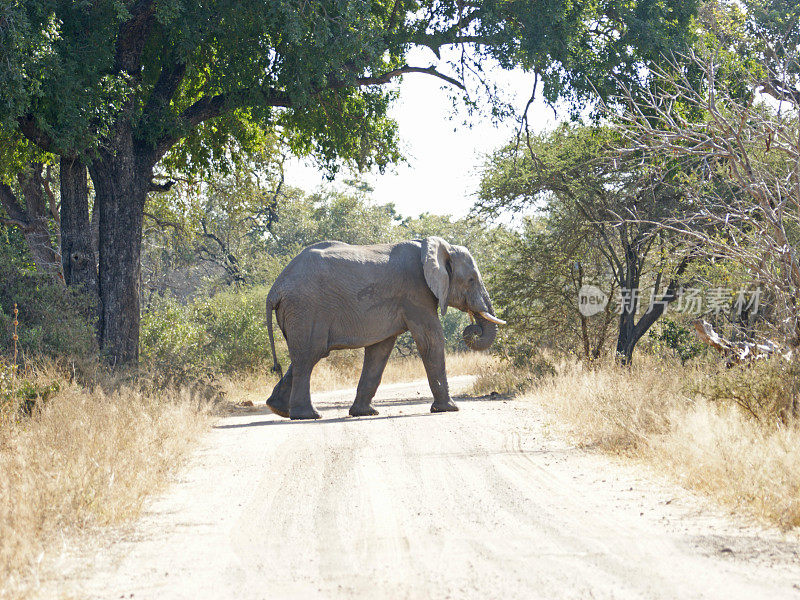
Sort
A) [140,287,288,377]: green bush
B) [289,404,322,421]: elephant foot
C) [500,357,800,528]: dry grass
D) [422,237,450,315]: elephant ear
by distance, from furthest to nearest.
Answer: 1. [140,287,288,377]: green bush
2. [422,237,450,315]: elephant ear
3. [289,404,322,421]: elephant foot
4. [500,357,800,528]: dry grass

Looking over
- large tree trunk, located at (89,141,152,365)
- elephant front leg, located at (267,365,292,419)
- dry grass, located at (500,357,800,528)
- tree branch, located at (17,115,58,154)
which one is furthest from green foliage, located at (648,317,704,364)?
tree branch, located at (17,115,58,154)

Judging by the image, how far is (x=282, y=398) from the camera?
13688 mm

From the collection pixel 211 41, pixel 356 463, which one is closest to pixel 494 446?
pixel 356 463

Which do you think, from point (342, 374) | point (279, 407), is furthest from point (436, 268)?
point (342, 374)

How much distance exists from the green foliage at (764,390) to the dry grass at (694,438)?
0.35 feet

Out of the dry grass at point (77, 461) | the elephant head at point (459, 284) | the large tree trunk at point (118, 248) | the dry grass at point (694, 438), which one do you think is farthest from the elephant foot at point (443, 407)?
the large tree trunk at point (118, 248)

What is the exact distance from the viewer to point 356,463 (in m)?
8.28

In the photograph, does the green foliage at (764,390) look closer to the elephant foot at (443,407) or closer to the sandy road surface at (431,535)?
the sandy road surface at (431,535)

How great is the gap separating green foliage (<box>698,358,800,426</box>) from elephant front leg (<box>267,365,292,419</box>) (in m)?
6.69

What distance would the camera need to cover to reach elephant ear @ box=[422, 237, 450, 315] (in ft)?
43.5

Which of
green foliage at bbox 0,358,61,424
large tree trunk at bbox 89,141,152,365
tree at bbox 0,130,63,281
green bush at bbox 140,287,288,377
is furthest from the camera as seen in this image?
green bush at bbox 140,287,288,377

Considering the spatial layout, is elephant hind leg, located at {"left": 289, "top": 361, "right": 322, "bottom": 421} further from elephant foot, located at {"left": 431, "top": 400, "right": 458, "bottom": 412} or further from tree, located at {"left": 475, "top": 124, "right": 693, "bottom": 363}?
tree, located at {"left": 475, "top": 124, "right": 693, "bottom": 363}

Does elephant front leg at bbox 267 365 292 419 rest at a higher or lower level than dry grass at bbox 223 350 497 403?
higher

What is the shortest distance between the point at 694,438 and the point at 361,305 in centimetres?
666
